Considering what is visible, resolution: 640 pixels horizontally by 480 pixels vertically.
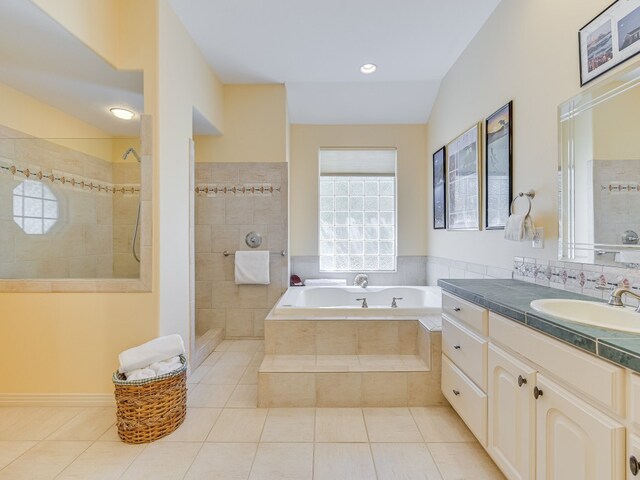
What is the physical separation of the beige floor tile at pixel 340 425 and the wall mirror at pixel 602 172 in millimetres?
1486

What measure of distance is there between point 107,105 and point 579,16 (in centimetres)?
319

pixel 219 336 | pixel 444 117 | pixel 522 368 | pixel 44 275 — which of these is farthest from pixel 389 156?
pixel 44 275

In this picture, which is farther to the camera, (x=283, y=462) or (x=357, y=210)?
(x=357, y=210)

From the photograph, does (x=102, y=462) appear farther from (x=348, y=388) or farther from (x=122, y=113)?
(x=122, y=113)

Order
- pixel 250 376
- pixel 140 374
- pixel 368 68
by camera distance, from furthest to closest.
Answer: pixel 368 68
pixel 250 376
pixel 140 374

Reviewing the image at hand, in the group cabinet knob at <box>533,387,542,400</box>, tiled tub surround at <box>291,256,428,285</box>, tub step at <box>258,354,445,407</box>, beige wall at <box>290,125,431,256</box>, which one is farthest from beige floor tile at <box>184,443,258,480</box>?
beige wall at <box>290,125,431,256</box>

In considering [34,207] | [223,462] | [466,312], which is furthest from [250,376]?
[34,207]

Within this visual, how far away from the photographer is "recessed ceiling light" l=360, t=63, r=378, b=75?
302cm

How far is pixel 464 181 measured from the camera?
284 cm

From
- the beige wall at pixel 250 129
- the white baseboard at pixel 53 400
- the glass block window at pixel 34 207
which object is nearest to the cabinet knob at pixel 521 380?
the white baseboard at pixel 53 400

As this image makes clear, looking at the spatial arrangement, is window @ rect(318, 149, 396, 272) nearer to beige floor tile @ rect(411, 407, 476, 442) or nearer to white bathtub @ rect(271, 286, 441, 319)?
white bathtub @ rect(271, 286, 441, 319)

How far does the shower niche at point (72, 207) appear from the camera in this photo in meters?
2.19

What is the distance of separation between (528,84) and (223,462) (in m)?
2.74

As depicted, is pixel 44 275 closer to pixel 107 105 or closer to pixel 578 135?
pixel 107 105
